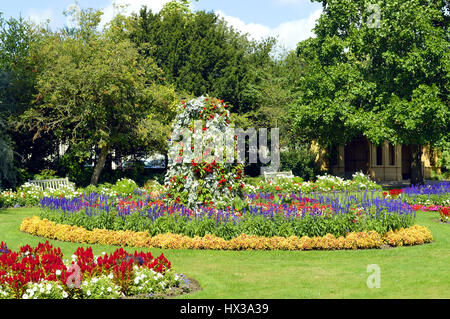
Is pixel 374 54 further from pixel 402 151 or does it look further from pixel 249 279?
pixel 249 279

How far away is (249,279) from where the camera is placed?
763 centimetres

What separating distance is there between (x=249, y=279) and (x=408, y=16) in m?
17.8

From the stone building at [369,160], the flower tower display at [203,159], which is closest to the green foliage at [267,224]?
the flower tower display at [203,159]

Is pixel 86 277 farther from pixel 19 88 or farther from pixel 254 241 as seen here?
pixel 19 88

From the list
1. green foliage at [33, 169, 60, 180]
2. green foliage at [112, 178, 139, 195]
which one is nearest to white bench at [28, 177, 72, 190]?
green foliage at [33, 169, 60, 180]

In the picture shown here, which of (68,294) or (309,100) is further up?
(309,100)

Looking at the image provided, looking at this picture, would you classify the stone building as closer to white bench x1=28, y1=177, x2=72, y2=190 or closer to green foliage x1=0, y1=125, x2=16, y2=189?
white bench x1=28, y1=177, x2=72, y2=190

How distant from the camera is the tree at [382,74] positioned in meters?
21.4

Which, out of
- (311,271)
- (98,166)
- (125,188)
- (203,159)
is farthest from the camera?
(98,166)

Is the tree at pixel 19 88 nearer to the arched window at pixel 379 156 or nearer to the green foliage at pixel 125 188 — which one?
the green foliage at pixel 125 188

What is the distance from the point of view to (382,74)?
2361cm

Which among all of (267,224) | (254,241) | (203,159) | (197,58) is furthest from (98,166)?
(254,241)

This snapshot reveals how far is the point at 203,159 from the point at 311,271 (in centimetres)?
466

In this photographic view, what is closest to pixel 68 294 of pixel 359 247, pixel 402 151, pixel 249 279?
pixel 249 279
